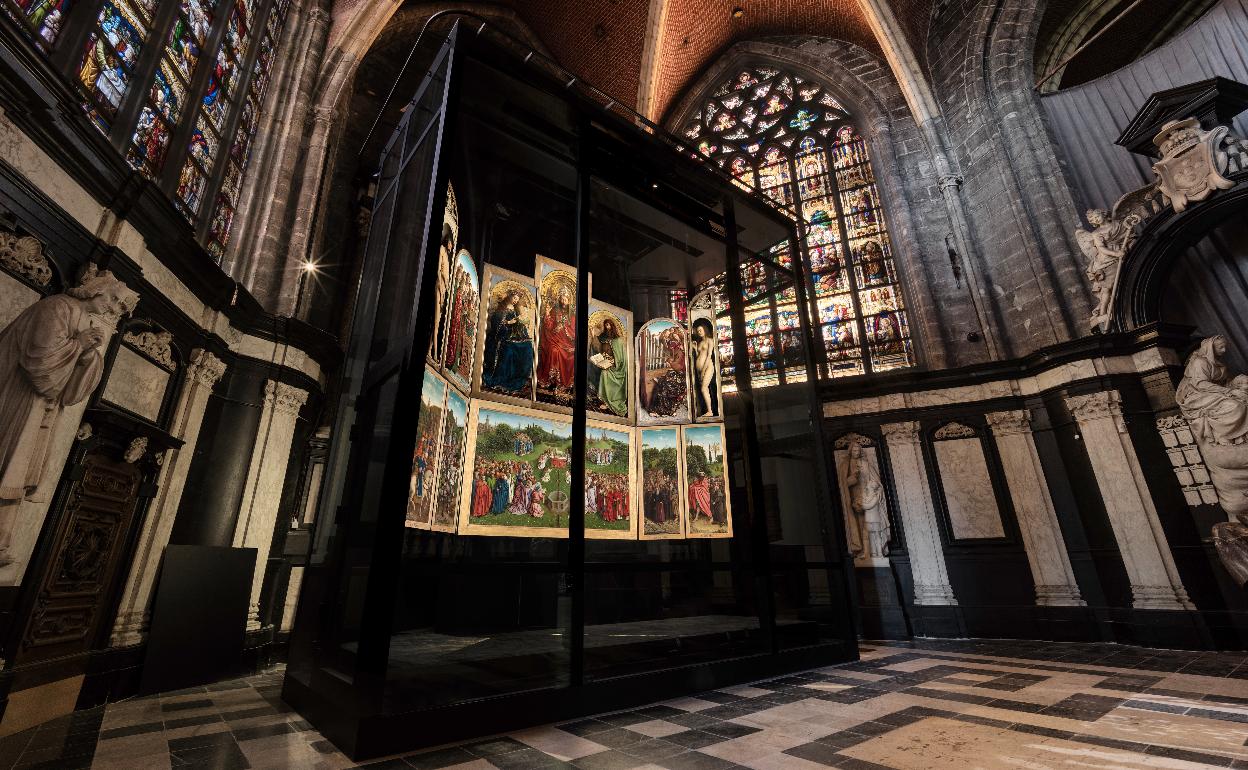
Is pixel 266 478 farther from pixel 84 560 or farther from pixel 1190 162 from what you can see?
pixel 1190 162

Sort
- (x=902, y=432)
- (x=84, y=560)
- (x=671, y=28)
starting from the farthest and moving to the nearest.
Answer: (x=671, y=28)
(x=902, y=432)
(x=84, y=560)

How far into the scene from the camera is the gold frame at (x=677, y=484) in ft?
18.2

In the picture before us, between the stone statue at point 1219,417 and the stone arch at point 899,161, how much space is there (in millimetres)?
3079

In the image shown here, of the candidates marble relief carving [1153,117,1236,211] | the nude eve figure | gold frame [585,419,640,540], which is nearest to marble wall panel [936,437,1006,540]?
marble relief carving [1153,117,1236,211]

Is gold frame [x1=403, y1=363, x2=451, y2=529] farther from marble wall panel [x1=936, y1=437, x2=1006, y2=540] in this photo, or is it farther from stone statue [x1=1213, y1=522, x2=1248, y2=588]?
stone statue [x1=1213, y1=522, x2=1248, y2=588]

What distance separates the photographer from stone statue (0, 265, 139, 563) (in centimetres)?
380

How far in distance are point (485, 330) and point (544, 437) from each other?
118 centimetres

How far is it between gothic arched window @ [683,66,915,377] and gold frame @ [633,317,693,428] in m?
5.20

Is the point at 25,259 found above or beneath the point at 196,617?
above

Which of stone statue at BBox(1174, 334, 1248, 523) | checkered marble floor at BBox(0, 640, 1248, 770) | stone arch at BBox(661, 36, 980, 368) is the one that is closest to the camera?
checkered marble floor at BBox(0, 640, 1248, 770)

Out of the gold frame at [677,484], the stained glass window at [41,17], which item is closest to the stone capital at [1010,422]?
the gold frame at [677,484]

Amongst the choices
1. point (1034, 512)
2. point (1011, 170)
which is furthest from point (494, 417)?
point (1011, 170)

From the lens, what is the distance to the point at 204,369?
6.45 meters

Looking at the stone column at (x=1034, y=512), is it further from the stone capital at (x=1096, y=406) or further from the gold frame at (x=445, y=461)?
the gold frame at (x=445, y=461)
